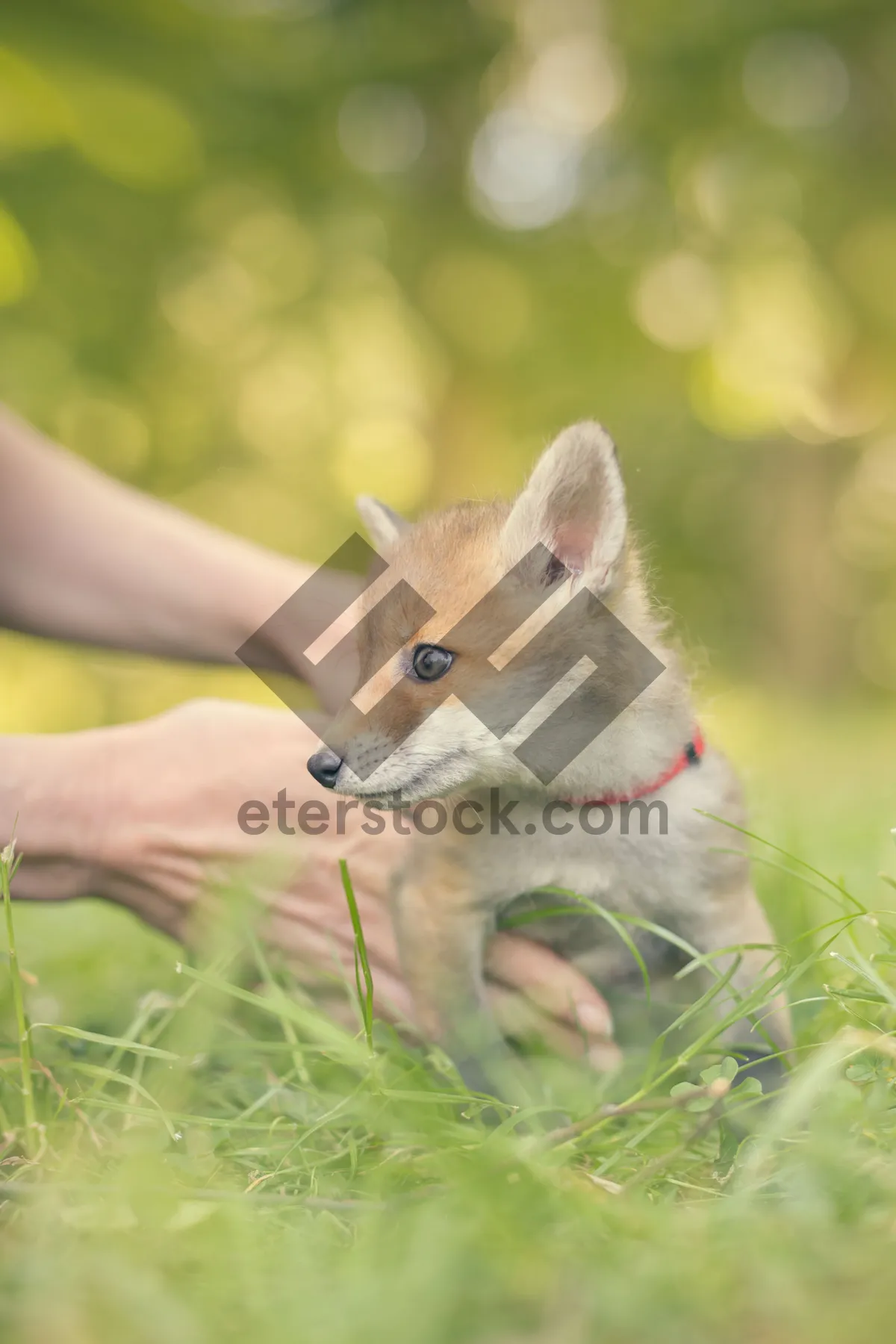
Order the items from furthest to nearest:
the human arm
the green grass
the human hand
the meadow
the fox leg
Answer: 1. the human arm
2. the human hand
3. the fox leg
4. the meadow
5. the green grass

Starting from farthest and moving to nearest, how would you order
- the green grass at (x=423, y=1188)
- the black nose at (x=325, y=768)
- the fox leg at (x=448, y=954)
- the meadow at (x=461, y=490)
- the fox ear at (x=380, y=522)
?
the fox ear at (x=380, y=522) < the fox leg at (x=448, y=954) < the black nose at (x=325, y=768) < the meadow at (x=461, y=490) < the green grass at (x=423, y=1188)

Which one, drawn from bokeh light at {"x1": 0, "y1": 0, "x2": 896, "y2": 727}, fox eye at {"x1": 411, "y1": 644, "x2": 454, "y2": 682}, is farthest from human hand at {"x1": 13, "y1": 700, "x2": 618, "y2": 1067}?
bokeh light at {"x1": 0, "y1": 0, "x2": 896, "y2": 727}

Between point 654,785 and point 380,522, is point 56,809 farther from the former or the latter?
point 654,785

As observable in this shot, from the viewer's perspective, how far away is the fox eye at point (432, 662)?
2012mm

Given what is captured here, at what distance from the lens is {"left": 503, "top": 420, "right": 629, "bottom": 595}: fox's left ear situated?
6.38 feet

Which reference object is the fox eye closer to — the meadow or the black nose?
the black nose

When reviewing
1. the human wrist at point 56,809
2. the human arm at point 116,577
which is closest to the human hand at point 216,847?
the human wrist at point 56,809

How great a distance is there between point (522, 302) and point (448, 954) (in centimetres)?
811

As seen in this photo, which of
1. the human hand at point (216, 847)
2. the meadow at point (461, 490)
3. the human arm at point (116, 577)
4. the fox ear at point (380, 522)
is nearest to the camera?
the meadow at point (461, 490)

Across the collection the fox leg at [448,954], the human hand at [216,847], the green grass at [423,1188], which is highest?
the human hand at [216,847]

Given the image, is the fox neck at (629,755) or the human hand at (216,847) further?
the human hand at (216,847)

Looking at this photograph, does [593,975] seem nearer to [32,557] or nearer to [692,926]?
[692,926]

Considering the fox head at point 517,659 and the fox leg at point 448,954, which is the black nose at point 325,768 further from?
the fox leg at point 448,954

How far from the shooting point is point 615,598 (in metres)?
2.08
